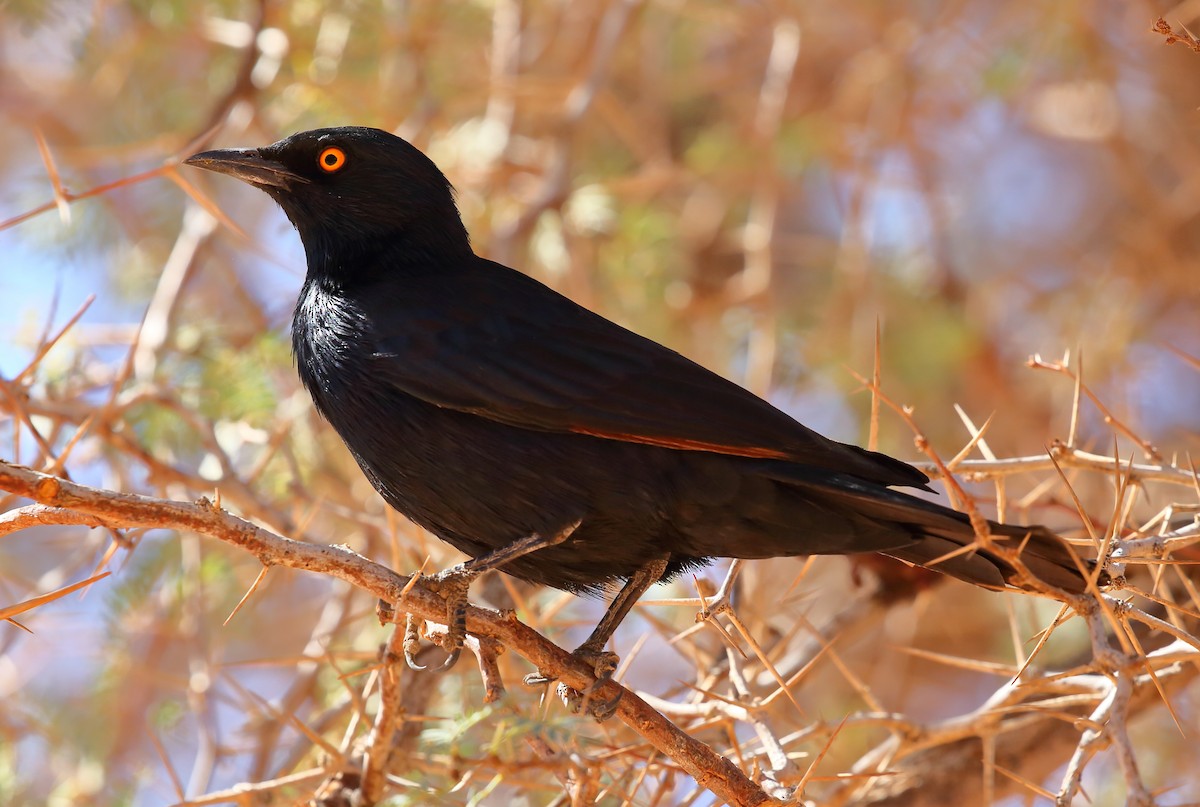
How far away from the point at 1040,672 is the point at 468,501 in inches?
65.3

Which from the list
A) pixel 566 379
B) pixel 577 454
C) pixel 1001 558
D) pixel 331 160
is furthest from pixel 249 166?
pixel 1001 558

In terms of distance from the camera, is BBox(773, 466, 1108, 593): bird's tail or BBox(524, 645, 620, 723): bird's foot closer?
BBox(773, 466, 1108, 593): bird's tail

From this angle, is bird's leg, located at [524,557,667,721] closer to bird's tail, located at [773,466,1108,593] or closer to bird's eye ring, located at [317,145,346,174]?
bird's tail, located at [773,466,1108,593]

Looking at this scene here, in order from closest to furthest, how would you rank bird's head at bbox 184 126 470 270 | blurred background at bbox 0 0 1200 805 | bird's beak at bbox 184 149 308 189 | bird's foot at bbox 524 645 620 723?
bird's foot at bbox 524 645 620 723, bird's beak at bbox 184 149 308 189, bird's head at bbox 184 126 470 270, blurred background at bbox 0 0 1200 805

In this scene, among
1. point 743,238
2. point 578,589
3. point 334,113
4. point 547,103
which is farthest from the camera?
point 743,238

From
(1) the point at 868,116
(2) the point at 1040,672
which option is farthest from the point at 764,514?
(1) the point at 868,116

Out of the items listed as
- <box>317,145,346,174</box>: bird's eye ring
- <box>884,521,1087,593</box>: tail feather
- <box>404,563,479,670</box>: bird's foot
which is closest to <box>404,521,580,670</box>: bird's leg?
<box>404,563,479,670</box>: bird's foot

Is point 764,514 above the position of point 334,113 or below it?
below

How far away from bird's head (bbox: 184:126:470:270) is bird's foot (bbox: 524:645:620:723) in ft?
4.51

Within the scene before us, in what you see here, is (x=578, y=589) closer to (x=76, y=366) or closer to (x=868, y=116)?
(x=76, y=366)

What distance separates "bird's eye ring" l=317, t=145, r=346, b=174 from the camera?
385cm

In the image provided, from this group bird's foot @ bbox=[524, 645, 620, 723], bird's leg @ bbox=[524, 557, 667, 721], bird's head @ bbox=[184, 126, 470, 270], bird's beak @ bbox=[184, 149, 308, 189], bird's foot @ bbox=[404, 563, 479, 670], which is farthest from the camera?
bird's head @ bbox=[184, 126, 470, 270]

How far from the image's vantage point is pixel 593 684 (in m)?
3.04

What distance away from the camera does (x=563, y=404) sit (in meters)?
3.13
